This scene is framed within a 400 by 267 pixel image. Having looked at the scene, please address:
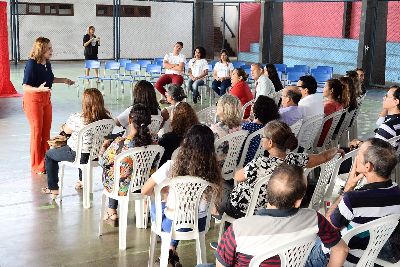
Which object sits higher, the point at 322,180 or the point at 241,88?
the point at 241,88

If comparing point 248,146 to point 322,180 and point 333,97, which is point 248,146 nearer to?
point 322,180

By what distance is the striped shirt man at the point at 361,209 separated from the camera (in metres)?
3.13

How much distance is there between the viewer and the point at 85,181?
5.63 metres

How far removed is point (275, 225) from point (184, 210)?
1.41 meters

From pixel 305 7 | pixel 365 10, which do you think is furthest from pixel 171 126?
pixel 305 7

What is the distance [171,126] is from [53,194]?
1.68 meters

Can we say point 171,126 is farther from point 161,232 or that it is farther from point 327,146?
point 327,146

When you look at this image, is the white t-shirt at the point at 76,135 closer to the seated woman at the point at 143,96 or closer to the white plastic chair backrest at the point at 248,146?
the seated woman at the point at 143,96

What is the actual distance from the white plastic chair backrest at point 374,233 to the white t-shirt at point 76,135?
124 inches

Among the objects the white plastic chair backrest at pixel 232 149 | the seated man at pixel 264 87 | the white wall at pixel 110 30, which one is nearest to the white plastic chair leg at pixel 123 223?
the white plastic chair backrest at pixel 232 149

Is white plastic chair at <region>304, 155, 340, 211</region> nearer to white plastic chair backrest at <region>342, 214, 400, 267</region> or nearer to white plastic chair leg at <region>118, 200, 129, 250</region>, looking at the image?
white plastic chair backrest at <region>342, 214, 400, 267</region>

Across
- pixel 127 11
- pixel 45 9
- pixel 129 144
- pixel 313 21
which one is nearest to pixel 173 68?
pixel 129 144

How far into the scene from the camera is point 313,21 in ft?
70.3

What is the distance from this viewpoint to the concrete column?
61.8 ft
